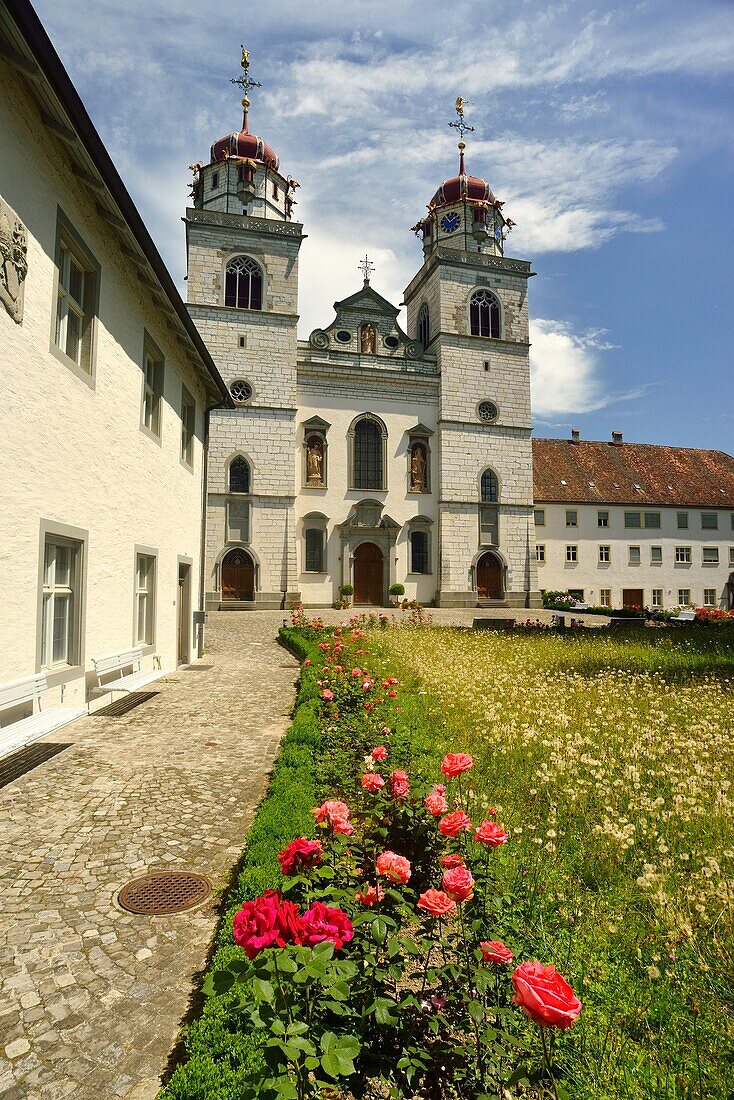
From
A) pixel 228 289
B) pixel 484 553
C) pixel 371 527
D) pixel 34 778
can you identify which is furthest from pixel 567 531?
pixel 34 778

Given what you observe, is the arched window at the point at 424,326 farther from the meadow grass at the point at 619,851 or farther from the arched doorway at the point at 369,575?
the meadow grass at the point at 619,851

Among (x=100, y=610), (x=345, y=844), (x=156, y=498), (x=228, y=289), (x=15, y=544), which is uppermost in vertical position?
(x=228, y=289)

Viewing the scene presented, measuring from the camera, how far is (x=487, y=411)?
32250 millimetres

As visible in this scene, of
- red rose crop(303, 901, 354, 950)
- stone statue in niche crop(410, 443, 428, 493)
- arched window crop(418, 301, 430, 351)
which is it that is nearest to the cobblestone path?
red rose crop(303, 901, 354, 950)

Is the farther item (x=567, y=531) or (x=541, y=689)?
(x=567, y=531)

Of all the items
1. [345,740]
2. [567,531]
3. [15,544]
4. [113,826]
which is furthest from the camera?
[567,531]

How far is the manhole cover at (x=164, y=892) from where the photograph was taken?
3578mm

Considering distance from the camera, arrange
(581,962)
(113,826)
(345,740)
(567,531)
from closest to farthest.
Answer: (581,962), (113,826), (345,740), (567,531)

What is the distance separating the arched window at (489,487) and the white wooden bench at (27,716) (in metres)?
26.9

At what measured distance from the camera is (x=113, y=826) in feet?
15.4

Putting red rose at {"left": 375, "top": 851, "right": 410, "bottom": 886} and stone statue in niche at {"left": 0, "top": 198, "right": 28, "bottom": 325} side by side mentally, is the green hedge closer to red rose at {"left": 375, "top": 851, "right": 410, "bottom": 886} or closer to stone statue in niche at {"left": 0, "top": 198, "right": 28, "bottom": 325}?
red rose at {"left": 375, "top": 851, "right": 410, "bottom": 886}

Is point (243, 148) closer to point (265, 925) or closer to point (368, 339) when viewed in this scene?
point (368, 339)

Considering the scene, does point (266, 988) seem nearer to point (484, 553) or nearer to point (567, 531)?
point (484, 553)

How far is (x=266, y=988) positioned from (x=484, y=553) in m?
30.5
